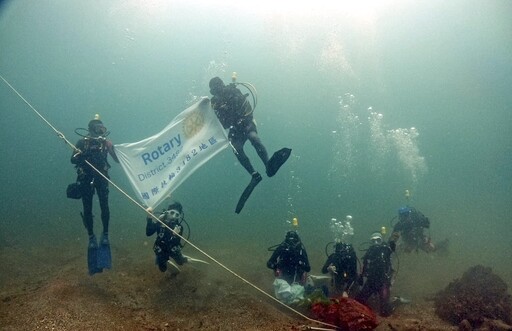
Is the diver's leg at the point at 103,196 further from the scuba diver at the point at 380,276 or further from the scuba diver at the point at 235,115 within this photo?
the scuba diver at the point at 380,276

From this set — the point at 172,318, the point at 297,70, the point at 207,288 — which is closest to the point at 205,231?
the point at 207,288

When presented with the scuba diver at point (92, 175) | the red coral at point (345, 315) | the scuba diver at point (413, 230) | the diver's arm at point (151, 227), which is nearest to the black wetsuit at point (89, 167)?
the scuba diver at point (92, 175)

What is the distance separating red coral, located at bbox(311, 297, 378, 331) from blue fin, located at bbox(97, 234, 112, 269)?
4843 mm

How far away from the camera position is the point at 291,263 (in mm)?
8414

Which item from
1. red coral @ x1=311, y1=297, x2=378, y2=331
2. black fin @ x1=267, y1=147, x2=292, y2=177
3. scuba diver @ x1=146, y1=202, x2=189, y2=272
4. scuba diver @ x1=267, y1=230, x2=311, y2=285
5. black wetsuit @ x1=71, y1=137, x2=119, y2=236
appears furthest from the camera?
scuba diver @ x1=267, y1=230, x2=311, y2=285

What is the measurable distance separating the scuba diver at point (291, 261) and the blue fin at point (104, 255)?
393 centimetres

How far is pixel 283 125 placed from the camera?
139m

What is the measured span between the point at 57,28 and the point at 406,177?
76.7m

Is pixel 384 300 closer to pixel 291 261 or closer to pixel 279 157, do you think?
pixel 291 261

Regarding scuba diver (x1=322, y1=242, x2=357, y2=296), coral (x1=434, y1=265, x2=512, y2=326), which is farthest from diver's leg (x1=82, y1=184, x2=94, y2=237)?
coral (x1=434, y1=265, x2=512, y2=326)

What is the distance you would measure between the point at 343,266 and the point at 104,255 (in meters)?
5.93

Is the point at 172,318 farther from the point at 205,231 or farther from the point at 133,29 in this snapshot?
the point at 133,29

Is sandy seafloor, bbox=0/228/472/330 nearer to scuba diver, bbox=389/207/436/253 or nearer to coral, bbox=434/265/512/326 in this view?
coral, bbox=434/265/512/326

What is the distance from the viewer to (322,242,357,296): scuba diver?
8.24m
